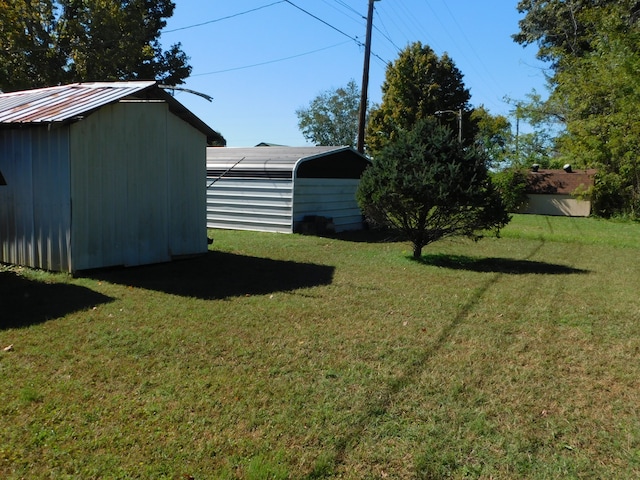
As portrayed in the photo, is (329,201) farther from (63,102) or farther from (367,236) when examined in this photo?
(63,102)

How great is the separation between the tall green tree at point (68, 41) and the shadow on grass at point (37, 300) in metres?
19.9

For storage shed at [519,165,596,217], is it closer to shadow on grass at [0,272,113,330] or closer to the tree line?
the tree line

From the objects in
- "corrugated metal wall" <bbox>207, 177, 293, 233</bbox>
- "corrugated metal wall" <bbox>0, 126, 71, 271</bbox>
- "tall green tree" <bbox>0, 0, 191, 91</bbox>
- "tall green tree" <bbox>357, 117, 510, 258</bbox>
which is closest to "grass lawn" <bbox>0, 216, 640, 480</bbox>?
"corrugated metal wall" <bbox>0, 126, 71, 271</bbox>

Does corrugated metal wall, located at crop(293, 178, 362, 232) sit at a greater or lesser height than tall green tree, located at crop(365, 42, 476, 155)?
lesser

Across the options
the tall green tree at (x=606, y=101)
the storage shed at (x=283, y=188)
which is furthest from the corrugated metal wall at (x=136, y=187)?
the tall green tree at (x=606, y=101)

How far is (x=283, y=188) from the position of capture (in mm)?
16203

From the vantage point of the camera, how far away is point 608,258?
42.3ft

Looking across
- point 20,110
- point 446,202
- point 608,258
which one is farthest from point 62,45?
point 608,258

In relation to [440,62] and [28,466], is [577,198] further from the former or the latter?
[28,466]

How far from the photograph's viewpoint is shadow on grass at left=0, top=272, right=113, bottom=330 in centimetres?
623

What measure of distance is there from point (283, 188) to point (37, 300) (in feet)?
32.1

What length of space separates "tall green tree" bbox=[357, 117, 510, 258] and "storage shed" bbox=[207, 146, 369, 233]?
194 inches

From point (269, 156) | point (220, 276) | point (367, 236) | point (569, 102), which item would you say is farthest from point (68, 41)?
point (569, 102)

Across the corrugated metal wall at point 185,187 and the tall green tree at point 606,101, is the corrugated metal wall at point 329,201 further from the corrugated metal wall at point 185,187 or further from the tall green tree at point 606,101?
the tall green tree at point 606,101
